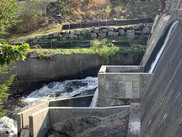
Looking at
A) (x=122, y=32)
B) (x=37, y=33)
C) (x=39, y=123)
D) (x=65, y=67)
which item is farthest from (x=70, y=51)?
(x=39, y=123)

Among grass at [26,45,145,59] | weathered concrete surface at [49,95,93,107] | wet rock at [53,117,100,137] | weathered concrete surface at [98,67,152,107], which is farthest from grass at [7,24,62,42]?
wet rock at [53,117,100,137]

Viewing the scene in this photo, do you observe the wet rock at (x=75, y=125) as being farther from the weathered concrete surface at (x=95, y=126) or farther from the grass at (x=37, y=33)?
the grass at (x=37, y=33)

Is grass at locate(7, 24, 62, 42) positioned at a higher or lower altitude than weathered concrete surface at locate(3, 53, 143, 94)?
higher

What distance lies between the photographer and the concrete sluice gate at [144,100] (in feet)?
21.2

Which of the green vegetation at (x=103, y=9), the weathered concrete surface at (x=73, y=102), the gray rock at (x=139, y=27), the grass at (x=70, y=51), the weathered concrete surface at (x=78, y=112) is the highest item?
the green vegetation at (x=103, y=9)

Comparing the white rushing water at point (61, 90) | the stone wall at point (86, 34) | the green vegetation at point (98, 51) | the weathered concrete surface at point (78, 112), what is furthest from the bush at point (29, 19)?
the weathered concrete surface at point (78, 112)

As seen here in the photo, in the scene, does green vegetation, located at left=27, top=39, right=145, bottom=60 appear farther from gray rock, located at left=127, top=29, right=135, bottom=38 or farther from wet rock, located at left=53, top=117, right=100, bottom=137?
wet rock, located at left=53, top=117, right=100, bottom=137

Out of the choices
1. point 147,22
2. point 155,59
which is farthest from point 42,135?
point 147,22

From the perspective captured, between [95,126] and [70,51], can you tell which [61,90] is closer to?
[70,51]

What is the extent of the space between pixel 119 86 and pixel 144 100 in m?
2.24

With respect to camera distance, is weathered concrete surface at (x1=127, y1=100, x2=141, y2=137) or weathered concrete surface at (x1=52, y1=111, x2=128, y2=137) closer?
weathered concrete surface at (x1=127, y1=100, x2=141, y2=137)

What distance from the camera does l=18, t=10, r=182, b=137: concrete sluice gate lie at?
6463mm

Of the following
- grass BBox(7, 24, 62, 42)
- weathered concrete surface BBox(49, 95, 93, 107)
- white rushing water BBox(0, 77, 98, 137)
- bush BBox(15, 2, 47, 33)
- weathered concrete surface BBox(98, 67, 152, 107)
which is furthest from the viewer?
bush BBox(15, 2, 47, 33)

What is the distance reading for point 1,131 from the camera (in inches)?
527
